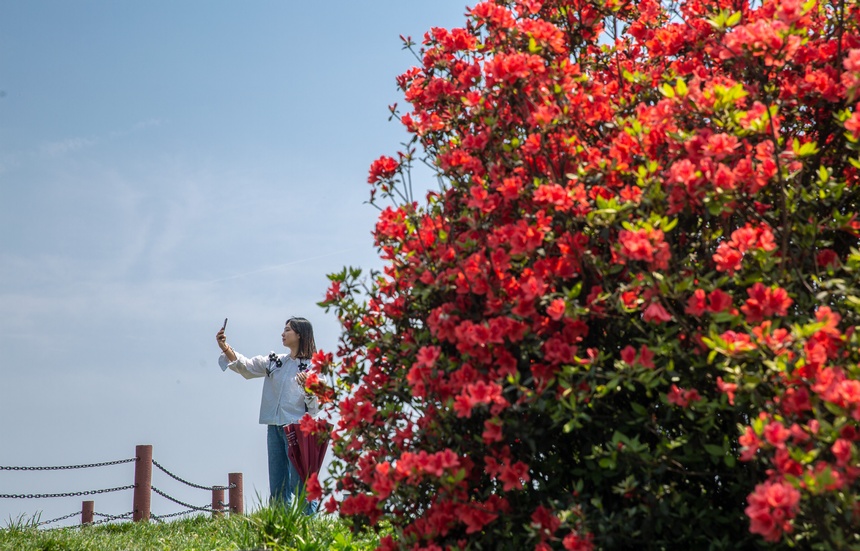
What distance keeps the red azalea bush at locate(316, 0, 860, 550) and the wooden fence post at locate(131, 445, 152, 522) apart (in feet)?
27.7

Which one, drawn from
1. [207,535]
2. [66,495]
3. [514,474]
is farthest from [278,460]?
[514,474]

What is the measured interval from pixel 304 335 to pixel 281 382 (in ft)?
1.88

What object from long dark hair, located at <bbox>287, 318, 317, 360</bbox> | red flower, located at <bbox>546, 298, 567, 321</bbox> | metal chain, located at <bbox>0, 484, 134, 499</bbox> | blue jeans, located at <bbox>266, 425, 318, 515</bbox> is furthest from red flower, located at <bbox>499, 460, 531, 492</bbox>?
metal chain, located at <bbox>0, 484, 134, 499</bbox>

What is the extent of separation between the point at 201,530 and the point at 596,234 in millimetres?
6846

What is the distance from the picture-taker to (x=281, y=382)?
29.9 feet

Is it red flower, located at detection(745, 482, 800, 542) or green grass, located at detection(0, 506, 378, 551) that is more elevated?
green grass, located at detection(0, 506, 378, 551)

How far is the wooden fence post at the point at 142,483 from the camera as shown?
11.5 m

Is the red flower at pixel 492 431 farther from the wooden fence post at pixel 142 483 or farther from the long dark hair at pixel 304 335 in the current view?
the wooden fence post at pixel 142 483

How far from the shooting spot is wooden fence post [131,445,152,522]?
1150 centimetres

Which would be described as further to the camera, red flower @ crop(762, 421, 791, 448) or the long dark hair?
the long dark hair

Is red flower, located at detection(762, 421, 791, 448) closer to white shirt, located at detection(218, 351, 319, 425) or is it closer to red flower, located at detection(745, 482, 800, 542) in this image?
red flower, located at detection(745, 482, 800, 542)

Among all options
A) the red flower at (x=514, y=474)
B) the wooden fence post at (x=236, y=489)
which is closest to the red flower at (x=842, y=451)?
the red flower at (x=514, y=474)

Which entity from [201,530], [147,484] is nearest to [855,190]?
[201,530]

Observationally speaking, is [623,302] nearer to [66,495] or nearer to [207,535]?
[207,535]
